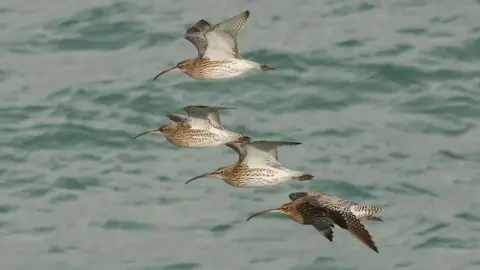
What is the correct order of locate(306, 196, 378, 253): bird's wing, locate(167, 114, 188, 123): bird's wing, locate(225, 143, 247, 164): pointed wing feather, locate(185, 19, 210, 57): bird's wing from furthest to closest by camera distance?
locate(185, 19, 210, 57): bird's wing, locate(167, 114, 188, 123): bird's wing, locate(225, 143, 247, 164): pointed wing feather, locate(306, 196, 378, 253): bird's wing

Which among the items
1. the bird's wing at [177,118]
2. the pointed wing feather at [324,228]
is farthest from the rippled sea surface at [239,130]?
the pointed wing feather at [324,228]

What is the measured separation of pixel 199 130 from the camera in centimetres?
2319

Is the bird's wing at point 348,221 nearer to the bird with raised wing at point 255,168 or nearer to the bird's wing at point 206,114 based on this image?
the bird with raised wing at point 255,168

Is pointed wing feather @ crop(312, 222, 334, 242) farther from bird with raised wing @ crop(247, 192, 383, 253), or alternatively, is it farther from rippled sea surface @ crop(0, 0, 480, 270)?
rippled sea surface @ crop(0, 0, 480, 270)

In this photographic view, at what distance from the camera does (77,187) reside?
87.4 ft

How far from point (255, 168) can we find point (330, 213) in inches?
105

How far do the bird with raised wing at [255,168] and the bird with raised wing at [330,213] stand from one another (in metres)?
0.62

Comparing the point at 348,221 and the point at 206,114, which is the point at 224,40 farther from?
the point at 348,221

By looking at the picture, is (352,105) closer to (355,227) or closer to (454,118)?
(454,118)

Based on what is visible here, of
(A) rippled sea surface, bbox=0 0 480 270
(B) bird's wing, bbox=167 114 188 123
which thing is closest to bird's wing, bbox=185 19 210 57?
(B) bird's wing, bbox=167 114 188 123

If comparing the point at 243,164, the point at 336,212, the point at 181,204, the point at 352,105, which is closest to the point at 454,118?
the point at 352,105

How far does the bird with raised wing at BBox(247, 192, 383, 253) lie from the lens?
750 inches

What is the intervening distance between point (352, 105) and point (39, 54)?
568cm

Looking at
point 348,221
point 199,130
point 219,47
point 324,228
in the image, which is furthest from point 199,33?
point 348,221
